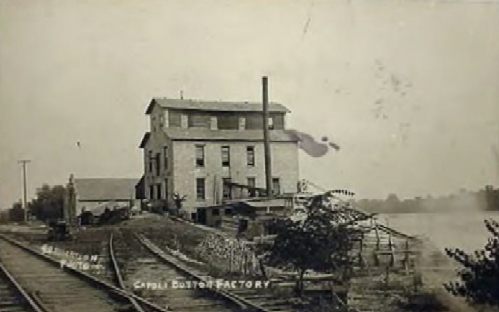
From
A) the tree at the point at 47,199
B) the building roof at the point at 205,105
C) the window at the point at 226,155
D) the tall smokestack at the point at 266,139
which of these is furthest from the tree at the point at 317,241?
the tree at the point at 47,199

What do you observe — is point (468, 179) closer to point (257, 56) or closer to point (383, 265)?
point (383, 265)

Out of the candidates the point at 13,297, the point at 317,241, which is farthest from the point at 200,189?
the point at 13,297

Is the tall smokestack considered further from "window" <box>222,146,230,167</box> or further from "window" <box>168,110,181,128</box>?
"window" <box>168,110,181,128</box>

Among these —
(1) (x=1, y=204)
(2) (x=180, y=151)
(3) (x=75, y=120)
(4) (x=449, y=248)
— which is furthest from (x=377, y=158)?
(1) (x=1, y=204)

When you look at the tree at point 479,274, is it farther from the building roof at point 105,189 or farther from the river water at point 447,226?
the building roof at point 105,189

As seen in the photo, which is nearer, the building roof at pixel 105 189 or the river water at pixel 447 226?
the building roof at pixel 105 189

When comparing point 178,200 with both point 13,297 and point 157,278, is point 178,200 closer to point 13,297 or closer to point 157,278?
point 157,278
